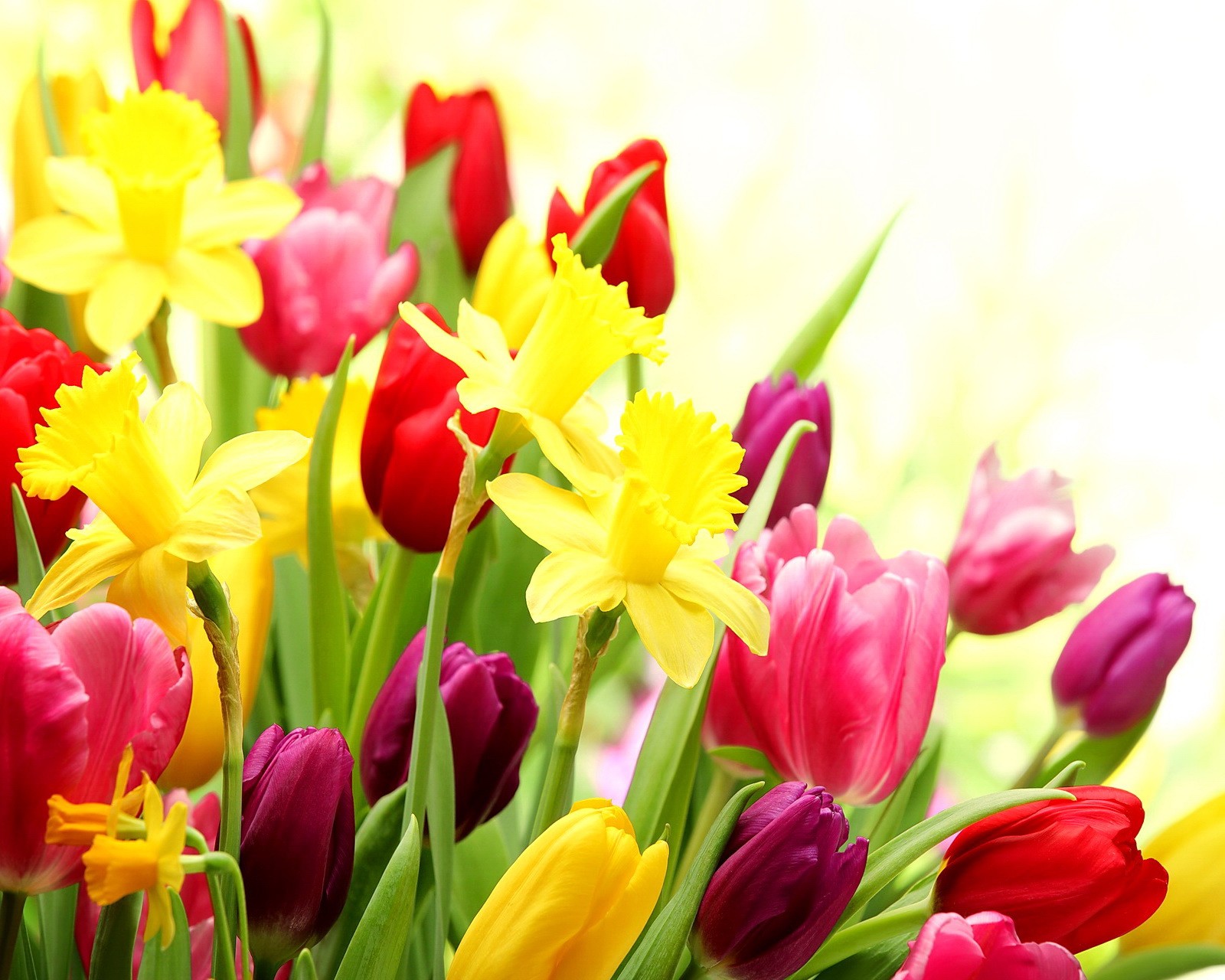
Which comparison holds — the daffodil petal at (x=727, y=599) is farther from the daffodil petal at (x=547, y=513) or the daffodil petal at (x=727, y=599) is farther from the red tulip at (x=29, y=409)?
the red tulip at (x=29, y=409)

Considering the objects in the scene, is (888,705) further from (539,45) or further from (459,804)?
(539,45)

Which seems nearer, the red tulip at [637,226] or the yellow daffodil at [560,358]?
the yellow daffodil at [560,358]

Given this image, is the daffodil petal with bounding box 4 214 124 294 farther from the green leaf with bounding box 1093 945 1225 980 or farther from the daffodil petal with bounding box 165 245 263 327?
the green leaf with bounding box 1093 945 1225 980

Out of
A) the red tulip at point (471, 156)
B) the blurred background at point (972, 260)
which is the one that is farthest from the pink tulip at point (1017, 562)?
the blurred background at point (972, 260)

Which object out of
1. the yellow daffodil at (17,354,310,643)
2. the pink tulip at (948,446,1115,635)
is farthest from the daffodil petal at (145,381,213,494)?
the pink tulip at (948,446,1115,635)

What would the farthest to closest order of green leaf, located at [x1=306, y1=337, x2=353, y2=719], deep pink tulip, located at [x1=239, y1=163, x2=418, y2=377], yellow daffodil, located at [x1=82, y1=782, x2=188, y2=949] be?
deep pink tulip, located at [x1=239, y1=163, x2=418, y2=377] → green leaf, located at [x1=306, y1=337, x2=353, y2=719] → yellow daffodil, located at [x1=82, y1=782, x2=188, y2=949]

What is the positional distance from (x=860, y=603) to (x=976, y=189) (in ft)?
3.53

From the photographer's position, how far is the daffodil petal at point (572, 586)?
0.22m

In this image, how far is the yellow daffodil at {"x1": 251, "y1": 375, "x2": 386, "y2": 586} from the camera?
0.34 meters

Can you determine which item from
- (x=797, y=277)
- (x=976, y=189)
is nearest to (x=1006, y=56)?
(x=976, y=189)

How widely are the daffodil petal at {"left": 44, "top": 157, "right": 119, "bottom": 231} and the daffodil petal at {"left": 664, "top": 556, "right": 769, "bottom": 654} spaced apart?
0.22 metres

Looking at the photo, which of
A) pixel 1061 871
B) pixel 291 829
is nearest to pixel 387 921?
pixel 291 829

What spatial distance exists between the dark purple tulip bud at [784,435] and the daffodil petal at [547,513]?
93 millimetres

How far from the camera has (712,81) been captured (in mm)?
1429
